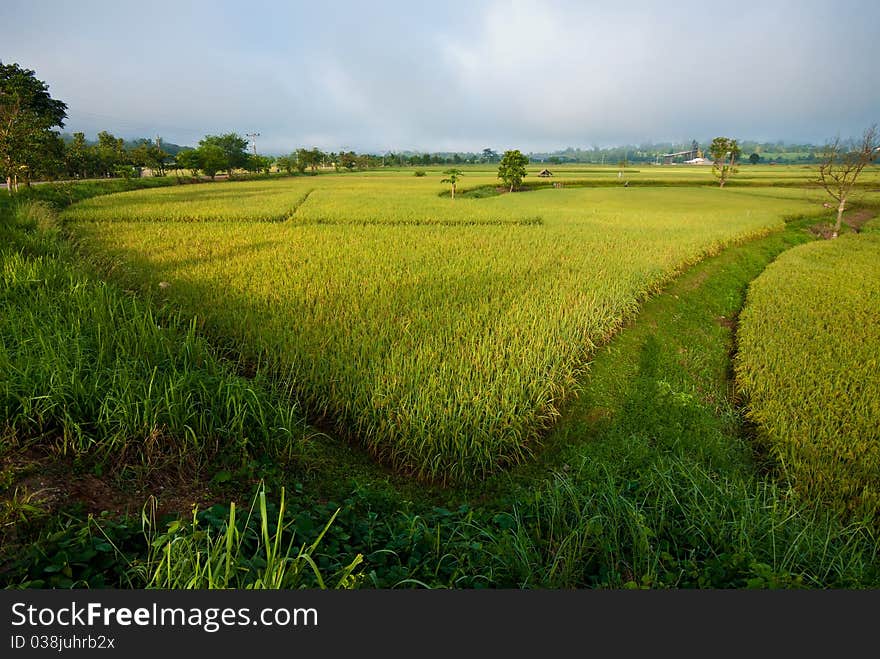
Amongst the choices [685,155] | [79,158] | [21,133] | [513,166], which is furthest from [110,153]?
[685,155]

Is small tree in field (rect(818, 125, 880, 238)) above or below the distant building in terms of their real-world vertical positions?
below

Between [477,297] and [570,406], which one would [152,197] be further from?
[570,406]

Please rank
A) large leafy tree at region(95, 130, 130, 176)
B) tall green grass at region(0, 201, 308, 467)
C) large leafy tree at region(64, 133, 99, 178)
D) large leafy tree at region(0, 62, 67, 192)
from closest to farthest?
tall green grass at region(0, 201, 308, 467)
large leafy tree at region(0, 62, 67, 192)
large leafy tree at region(64, 133, 99, 178)
large leafy tree at region(95, 130, 130, 176)

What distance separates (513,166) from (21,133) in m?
32.6

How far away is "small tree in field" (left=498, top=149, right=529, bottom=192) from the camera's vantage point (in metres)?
38.8

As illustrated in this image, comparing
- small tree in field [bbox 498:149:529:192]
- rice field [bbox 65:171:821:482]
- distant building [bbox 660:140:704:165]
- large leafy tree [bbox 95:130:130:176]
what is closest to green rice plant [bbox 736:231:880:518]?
rice field [bbox 65:171:821:482]

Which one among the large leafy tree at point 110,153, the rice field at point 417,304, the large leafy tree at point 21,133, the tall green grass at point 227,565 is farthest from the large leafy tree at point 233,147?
the tall green grass at point 227,565

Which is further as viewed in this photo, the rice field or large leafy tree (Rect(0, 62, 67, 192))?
large leafy tree (Rect(0, 62, 67, 192))

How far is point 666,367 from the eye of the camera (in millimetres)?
6012

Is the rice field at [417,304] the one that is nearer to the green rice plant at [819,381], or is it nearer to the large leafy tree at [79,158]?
the green rice plant at [819,381]

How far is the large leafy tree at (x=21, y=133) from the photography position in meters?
17.1

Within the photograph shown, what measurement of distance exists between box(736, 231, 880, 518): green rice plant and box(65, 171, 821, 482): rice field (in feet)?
6.18

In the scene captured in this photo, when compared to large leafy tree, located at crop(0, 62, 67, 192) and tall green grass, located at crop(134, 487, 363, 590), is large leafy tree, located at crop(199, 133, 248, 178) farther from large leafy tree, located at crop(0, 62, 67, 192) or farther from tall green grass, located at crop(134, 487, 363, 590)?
tall green grass, located at crop(134, 487, 363, 590)

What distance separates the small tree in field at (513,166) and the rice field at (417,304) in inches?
1006
